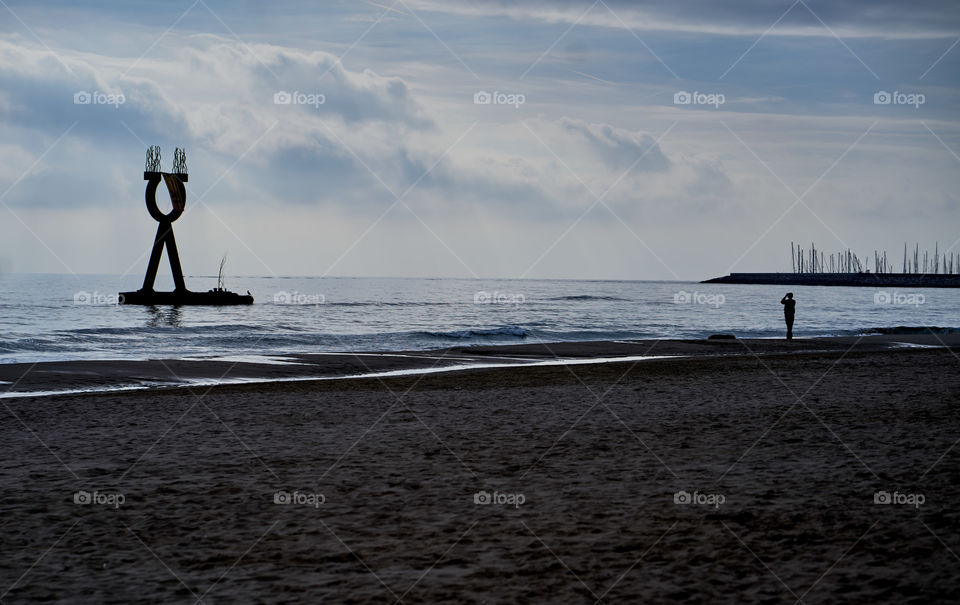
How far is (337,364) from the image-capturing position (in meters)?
22.3

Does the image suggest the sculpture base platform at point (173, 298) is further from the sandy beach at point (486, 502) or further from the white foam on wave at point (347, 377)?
the sandy beach at point (486, 502)

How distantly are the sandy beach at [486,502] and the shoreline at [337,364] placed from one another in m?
4.69

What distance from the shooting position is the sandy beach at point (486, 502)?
4.70 metres

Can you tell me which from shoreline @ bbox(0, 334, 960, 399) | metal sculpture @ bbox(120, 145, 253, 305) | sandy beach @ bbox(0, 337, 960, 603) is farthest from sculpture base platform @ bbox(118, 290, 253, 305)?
sandy beach @ bbox(0, 337, 960, 603)

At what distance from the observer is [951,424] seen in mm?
9906

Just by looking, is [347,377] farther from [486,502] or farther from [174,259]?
[174,259]

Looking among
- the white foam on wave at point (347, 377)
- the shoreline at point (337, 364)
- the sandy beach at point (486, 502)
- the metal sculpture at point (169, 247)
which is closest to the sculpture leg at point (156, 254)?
the metal sculpture at point (169, 247)

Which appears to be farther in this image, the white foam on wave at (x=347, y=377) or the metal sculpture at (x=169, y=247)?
the metal sculpture at (x=169, y=247)

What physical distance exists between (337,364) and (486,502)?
641 inches

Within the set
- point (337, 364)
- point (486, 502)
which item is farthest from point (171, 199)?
point (486, 502)

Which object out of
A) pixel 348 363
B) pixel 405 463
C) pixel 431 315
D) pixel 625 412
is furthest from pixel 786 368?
pixel 431 315

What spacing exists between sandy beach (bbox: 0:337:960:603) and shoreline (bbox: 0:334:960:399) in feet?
15.4

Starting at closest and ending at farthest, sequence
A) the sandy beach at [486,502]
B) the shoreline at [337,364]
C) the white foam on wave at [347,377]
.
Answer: the sandy beach at [486,502], the white foam on wave at [347,377], the shoreline at [337,364]

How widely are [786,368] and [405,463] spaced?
46.2 ft
